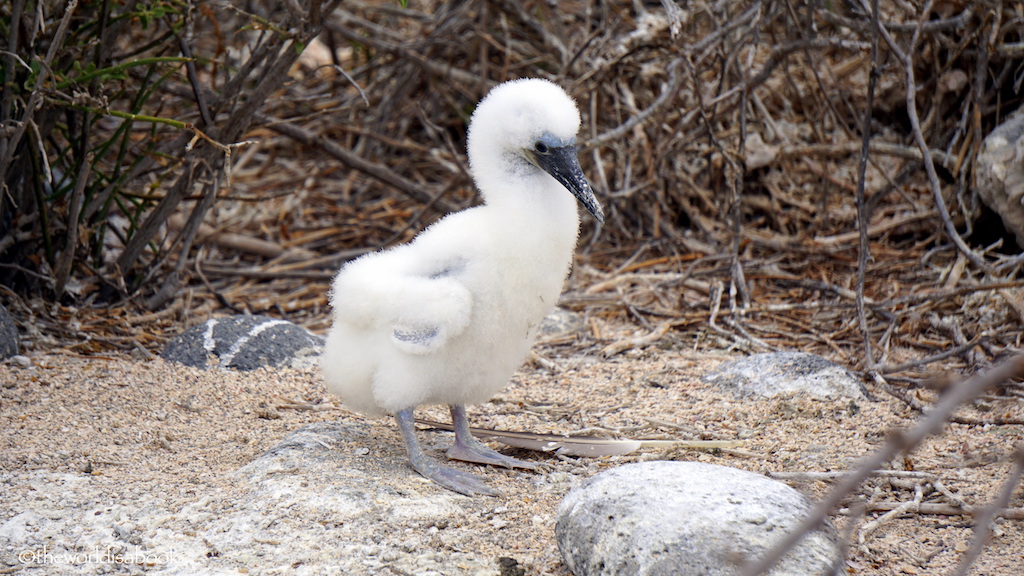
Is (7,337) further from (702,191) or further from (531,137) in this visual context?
(702,191)

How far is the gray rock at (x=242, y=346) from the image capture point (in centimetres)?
376

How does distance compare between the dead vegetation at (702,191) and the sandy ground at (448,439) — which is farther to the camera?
the dead vegetation at (702,191)

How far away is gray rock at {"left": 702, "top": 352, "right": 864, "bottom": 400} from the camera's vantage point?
11.0ft

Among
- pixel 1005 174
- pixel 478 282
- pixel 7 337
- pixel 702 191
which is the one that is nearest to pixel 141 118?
pixel 7 337

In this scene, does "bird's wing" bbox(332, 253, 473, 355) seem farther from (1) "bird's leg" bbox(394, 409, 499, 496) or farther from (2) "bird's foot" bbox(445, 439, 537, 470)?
(2) "bird's foot" bbox(445, 439, 537, 470)

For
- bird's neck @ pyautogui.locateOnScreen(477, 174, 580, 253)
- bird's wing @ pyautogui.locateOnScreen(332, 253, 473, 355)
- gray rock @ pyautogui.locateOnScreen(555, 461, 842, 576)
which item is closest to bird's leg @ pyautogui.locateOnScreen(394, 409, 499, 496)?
bird's wing @ pyautogui.locateOnScreen(332, 253, 473, 355)

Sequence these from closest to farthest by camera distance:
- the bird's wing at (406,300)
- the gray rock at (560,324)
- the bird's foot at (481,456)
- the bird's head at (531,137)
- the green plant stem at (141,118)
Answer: the bird's wing at (406,300)
the bird's head at (531,137)
the bird's foot at (481,456)
the green plant stem at (141,118)
the gray rock at (560,324)

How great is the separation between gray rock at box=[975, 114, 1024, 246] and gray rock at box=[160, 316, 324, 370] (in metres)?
3.07

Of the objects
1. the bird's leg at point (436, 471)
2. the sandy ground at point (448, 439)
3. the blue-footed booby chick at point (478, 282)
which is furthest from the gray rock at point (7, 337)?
the bird's leg at point (436, 471)

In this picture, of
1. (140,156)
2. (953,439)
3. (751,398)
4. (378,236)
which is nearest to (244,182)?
(378,236)

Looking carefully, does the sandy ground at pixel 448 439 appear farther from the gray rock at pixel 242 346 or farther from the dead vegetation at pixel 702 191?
the dead vegetation at pixel 702 191

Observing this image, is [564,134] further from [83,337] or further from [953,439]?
[83,337]

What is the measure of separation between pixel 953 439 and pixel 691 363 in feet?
3.52

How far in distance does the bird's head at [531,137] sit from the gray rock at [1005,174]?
237 centimetres
